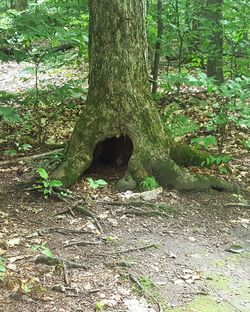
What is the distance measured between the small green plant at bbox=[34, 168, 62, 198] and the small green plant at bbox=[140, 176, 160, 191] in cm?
98

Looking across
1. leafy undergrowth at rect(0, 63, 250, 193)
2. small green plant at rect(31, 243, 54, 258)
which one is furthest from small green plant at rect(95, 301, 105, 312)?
leafy undergrowth at rect(0, 63, 250, 193)

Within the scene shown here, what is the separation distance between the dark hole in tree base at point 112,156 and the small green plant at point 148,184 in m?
0.52

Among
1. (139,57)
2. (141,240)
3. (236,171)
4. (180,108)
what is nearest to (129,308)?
(141,240)

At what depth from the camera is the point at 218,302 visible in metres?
3.24

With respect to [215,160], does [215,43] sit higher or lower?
higher

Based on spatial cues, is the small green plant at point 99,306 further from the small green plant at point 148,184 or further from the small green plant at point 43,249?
the small green plant at point 148,184

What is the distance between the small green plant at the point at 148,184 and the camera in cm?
506

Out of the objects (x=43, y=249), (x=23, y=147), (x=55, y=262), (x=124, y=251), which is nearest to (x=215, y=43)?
(x=23, y=147)

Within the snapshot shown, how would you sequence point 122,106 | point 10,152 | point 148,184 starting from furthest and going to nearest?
point 10,152, point 122,106, point 148,184

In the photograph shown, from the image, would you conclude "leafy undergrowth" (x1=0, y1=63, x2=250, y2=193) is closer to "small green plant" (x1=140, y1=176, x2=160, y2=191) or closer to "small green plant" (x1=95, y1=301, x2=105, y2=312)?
"small green plant" (x1=140, y1=176, x2=160, y2=191)

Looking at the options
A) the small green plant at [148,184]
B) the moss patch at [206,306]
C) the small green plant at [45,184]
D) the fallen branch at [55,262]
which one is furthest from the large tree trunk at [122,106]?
the moss patch at [206,306]

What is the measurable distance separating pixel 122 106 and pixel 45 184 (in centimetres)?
133

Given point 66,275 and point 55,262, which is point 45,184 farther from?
point 66,275

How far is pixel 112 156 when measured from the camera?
5.72m
